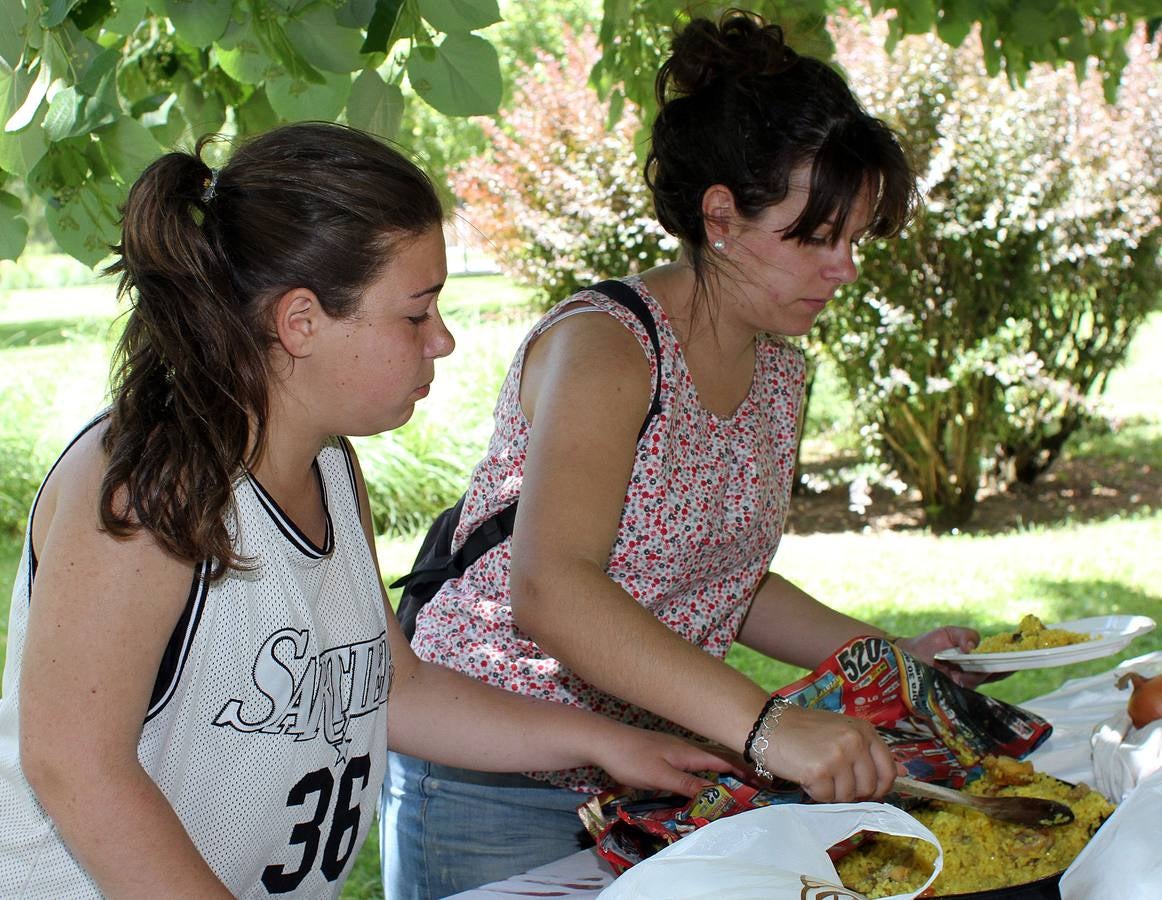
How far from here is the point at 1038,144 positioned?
21.5 ft

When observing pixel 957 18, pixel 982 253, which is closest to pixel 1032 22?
pixel 957 18

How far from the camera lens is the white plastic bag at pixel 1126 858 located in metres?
1.17

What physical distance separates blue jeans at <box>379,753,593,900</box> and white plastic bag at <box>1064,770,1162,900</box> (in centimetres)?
70

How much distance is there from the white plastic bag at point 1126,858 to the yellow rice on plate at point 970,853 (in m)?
0.12

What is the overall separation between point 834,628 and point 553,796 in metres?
0.58

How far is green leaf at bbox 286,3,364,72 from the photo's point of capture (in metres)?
1.89

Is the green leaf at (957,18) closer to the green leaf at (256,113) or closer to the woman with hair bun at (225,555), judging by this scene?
the green leaf at (256,113)

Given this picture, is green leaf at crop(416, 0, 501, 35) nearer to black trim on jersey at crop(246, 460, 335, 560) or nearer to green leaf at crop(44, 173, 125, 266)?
green leaf at crop(44, 173, 125, 266)

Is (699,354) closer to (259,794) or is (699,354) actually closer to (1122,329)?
(259,794)

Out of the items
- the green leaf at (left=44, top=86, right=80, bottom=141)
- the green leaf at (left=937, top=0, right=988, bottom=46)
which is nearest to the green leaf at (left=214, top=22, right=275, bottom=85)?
the green leaf at (left=44, top=86, right=80, bottom=141)

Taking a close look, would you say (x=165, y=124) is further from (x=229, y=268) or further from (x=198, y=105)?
(x=229, y=268)

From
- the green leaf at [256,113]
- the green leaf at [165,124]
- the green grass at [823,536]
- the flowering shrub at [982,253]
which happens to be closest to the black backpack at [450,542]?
the green leaf at [165,124]

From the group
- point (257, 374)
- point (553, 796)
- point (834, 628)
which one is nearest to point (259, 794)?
point (257, 374)

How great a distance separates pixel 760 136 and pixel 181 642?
99 centimetres
